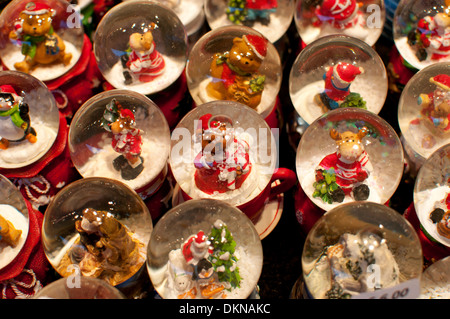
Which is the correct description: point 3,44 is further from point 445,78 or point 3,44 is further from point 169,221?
point 445,78

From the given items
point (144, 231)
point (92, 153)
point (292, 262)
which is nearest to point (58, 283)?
point (144, 231)

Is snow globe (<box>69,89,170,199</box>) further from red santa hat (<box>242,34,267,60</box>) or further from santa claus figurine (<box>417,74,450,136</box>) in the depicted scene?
santa claus figurine (<box>417,74,450,136</box>)

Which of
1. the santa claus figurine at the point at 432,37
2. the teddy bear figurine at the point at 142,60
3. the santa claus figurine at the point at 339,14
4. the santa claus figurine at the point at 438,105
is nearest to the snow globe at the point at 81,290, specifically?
the teddy bear figurine at the point at 142,60

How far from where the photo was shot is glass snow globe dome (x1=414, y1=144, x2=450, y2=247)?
2.04 metres

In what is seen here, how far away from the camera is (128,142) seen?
85.7 inches

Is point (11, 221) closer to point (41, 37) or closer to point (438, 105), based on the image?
point (41, 37)

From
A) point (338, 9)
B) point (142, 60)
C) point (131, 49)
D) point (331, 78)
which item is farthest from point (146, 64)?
point (338, 9)

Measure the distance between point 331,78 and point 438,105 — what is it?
1.74ft

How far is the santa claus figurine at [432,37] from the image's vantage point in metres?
2.47

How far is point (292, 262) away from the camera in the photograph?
245 centimetres

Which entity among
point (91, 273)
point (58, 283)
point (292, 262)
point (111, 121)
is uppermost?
point (111, 121)

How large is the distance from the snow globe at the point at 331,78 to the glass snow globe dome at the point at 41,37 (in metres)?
1.29

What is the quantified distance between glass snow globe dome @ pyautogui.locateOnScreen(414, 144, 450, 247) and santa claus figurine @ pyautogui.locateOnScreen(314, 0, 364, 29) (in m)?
1.00
